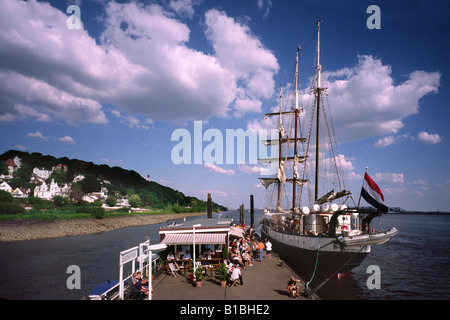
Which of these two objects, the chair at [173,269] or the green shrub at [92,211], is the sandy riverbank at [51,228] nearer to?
the green shrub at [92,211]

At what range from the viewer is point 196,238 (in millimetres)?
16938

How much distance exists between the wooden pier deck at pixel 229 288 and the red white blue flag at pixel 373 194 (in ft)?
24.9

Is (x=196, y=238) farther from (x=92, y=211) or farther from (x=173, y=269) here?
(x=92, y=211)

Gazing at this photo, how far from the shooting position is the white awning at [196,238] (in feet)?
53.9

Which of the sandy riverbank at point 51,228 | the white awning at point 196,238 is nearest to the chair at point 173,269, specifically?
the white awning at point 196,238

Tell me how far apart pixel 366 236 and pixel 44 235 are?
59711 millimetres

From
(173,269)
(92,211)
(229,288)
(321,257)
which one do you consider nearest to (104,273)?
Result: (173,269)

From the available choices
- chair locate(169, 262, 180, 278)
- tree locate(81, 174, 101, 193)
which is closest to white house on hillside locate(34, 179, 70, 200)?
tree locate(81, 174, 101, 193)

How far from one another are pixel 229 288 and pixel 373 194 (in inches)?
468

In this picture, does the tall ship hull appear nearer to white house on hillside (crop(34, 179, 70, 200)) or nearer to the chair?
the chair

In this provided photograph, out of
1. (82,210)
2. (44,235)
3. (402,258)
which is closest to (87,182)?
(82,210)
